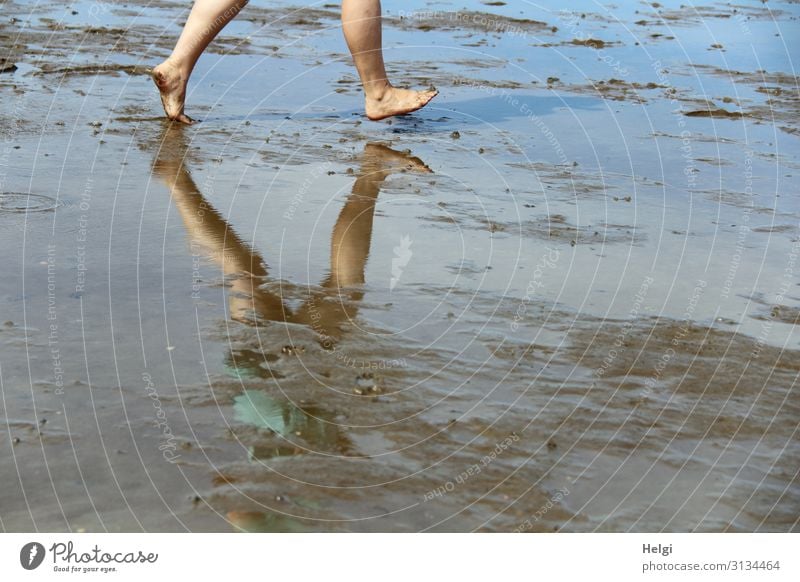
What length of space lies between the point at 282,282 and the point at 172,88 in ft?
7.94

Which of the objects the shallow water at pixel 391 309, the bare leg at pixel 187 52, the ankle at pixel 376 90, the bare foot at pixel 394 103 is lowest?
the shallow water at pixel 391 309

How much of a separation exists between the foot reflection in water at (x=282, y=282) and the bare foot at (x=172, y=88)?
255 mm

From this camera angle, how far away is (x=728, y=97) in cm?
766

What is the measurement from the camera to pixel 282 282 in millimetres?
3975

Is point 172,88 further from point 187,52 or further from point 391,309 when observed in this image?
point 391,309

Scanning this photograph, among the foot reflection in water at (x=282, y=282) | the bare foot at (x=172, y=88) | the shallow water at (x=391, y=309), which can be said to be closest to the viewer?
the shallow water at (x=391, y=309)

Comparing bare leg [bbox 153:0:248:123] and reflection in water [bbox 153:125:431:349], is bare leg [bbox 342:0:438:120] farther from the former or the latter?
bare leg [bbox 153:0:248:123]

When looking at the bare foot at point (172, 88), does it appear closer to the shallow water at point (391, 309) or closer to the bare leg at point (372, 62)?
the shallow water at point (391, 309)

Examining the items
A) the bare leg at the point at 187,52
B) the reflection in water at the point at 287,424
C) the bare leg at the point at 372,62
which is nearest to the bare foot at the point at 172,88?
the bare leg at the point at 187,52

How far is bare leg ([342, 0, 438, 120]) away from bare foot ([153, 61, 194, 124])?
888 mm

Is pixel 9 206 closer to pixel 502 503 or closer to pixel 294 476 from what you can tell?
pixel 294 476

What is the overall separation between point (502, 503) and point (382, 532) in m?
0.32

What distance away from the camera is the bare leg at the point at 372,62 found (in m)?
6.05

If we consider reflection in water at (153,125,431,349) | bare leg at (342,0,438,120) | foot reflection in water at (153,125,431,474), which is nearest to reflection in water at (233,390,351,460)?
foot reflection in water at (153,125,431,474)
